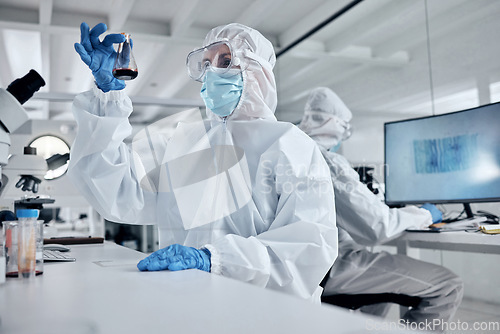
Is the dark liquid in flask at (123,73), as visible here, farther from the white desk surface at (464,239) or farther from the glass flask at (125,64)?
the white desk surface at (464,239)

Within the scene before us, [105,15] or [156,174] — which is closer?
[156,174]

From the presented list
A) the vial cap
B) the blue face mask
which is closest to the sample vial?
the vial cap

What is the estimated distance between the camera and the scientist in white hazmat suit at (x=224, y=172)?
1173mm

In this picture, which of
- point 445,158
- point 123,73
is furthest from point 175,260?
Result: point 445,158

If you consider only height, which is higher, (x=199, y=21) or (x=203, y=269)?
(x=199, y=21)

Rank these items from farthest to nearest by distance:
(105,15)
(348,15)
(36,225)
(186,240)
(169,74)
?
(169,74) → (105,15) → (348,15) → (186,240) → (36,225)

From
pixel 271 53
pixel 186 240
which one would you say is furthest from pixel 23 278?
pixel 271 53

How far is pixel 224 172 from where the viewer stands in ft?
4.72

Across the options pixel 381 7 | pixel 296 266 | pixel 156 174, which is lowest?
pixel 296 266

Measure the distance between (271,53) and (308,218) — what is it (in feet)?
2.54

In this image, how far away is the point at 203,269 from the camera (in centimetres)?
100

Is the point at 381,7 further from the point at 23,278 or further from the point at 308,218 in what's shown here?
the point at 23,278

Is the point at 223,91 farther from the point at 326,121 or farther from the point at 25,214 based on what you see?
the point at 326,121

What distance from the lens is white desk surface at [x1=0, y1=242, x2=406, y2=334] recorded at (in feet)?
1.62
